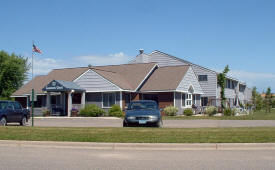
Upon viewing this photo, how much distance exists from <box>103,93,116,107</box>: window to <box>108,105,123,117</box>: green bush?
77.1 inches

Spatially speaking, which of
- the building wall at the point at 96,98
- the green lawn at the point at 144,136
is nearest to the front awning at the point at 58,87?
the building wall at the point at 96,98

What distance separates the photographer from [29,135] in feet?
45.4

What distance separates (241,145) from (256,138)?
134 cm

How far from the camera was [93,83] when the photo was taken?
32.4 m

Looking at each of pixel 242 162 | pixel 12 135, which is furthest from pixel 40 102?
pixel 242 162

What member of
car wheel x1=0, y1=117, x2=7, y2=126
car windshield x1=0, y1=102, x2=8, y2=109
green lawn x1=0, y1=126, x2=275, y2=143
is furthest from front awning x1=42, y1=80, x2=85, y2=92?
green lawn x1=0, y1=126, x2=275, y2=143

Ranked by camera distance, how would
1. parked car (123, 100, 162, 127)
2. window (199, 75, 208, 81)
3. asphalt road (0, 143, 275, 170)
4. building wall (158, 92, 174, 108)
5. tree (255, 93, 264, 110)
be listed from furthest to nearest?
1. tree (255, 93, 264, 110)
2. window (199, 75, 208, 81)
3. building wall (158, 92, 174, 108)
4. parked car (123, 100, 162, 127)
5. asphalt road (0, 143, 275, 170)

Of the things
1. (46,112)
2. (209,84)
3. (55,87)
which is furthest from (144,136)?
(209,84)

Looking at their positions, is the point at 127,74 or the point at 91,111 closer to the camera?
the point at 91,111

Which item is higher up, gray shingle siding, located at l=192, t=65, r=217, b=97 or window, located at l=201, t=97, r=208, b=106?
gray shingle siding, located at l=192, t=65, r=217, b=97

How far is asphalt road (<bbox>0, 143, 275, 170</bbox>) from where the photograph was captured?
8617 millimetres

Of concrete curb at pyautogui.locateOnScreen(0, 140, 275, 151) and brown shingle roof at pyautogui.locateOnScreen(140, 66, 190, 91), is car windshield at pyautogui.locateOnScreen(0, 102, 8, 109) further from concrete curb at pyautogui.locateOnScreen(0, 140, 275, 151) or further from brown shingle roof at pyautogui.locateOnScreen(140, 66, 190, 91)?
brown shingle roof at pyautogui.locateOnScreen(140, 66, 190, 91)

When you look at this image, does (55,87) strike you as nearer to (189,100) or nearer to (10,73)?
(189,100)

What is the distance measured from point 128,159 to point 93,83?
910 inches
